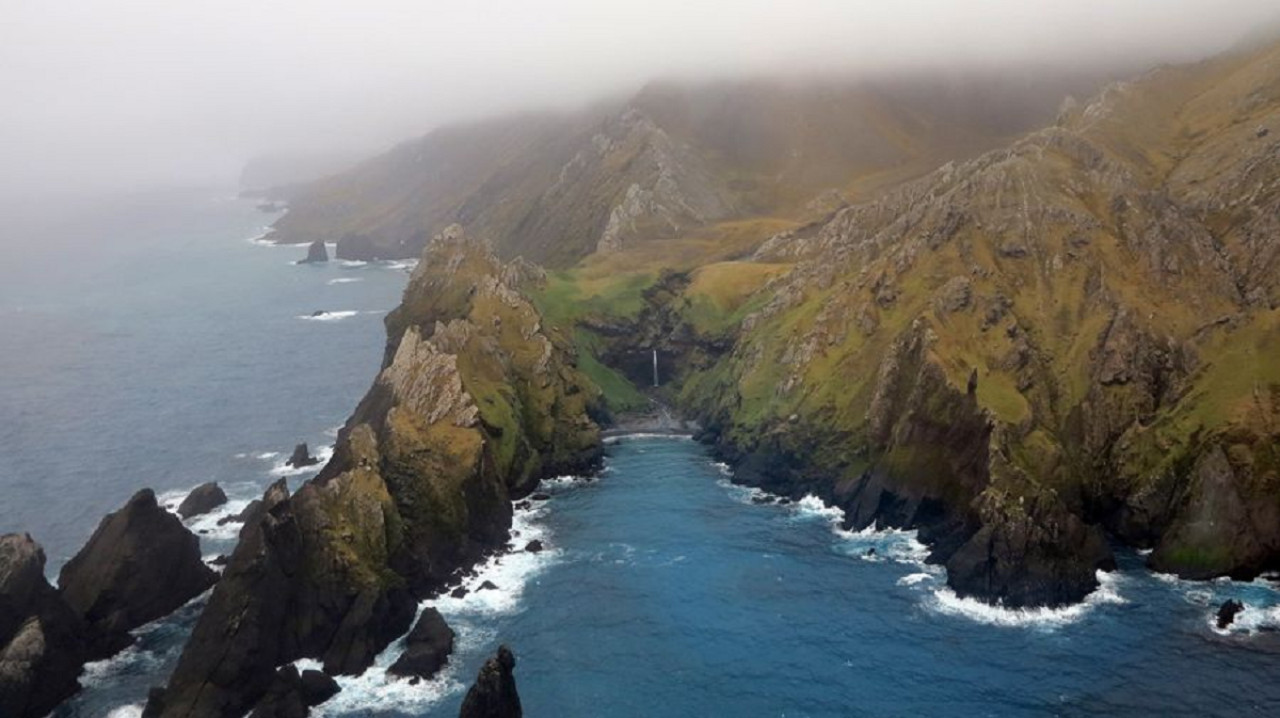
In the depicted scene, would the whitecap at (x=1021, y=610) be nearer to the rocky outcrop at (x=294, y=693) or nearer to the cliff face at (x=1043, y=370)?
the cliff face at (x=1043, y=370)

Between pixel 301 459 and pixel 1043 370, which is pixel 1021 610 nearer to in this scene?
pixel 1043 370

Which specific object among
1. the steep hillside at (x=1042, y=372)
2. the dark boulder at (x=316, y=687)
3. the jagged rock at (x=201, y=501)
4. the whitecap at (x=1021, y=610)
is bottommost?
the dark boulder at (x=316, y=687)

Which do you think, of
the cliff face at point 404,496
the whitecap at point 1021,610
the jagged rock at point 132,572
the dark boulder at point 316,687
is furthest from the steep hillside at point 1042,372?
the jagged rock at point 132,572

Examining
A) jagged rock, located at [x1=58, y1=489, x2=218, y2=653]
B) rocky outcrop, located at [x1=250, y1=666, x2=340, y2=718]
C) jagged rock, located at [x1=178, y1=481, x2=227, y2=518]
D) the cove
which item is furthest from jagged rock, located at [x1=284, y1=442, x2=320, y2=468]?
rocky outcrop, located at [x1=250, y1=666, x2=340, y2=718]

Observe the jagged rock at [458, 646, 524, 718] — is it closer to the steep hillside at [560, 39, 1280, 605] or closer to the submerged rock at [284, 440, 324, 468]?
the steep hillside at [560, 39, 1280, 605]

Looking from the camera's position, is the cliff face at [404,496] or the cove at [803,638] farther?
the cliff face at [404,496]

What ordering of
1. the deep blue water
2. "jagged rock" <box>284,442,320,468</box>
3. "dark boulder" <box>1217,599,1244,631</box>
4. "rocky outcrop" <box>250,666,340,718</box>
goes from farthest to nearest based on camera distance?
"jagged rock" <box>284,442,320,468</box>
"dark boulder" <box>1217,599,1244,631</box>
the deep blue water
"rocky outcrop" <box>250,666,340,718</box>
